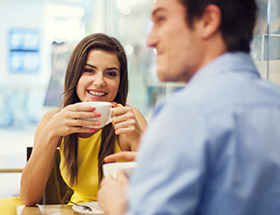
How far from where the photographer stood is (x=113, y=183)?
27.9 inches

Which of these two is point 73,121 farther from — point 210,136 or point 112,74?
point 210,136

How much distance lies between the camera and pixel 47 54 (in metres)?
4.91

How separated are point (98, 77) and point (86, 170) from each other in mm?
391

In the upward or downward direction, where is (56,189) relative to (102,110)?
downward

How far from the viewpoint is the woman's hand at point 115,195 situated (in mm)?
644

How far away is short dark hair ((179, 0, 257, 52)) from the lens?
0.64m

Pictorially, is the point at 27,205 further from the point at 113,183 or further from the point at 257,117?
the point at 257,117

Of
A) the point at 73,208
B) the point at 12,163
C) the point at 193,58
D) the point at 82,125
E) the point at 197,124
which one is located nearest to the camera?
the point at 197,124

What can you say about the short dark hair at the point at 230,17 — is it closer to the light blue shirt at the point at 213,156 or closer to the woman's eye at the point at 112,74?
the light blue shirt at the point at 213,156

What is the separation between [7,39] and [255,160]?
4850 millimetres

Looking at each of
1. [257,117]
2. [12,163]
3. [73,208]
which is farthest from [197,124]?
[12,163]

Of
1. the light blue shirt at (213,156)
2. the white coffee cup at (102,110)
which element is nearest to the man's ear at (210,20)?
the light blue shirt at (213,156)

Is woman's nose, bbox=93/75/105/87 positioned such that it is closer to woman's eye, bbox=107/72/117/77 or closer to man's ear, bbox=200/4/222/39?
woman's eye, bbox=107/72/117/77

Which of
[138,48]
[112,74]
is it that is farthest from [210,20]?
[138,48]
